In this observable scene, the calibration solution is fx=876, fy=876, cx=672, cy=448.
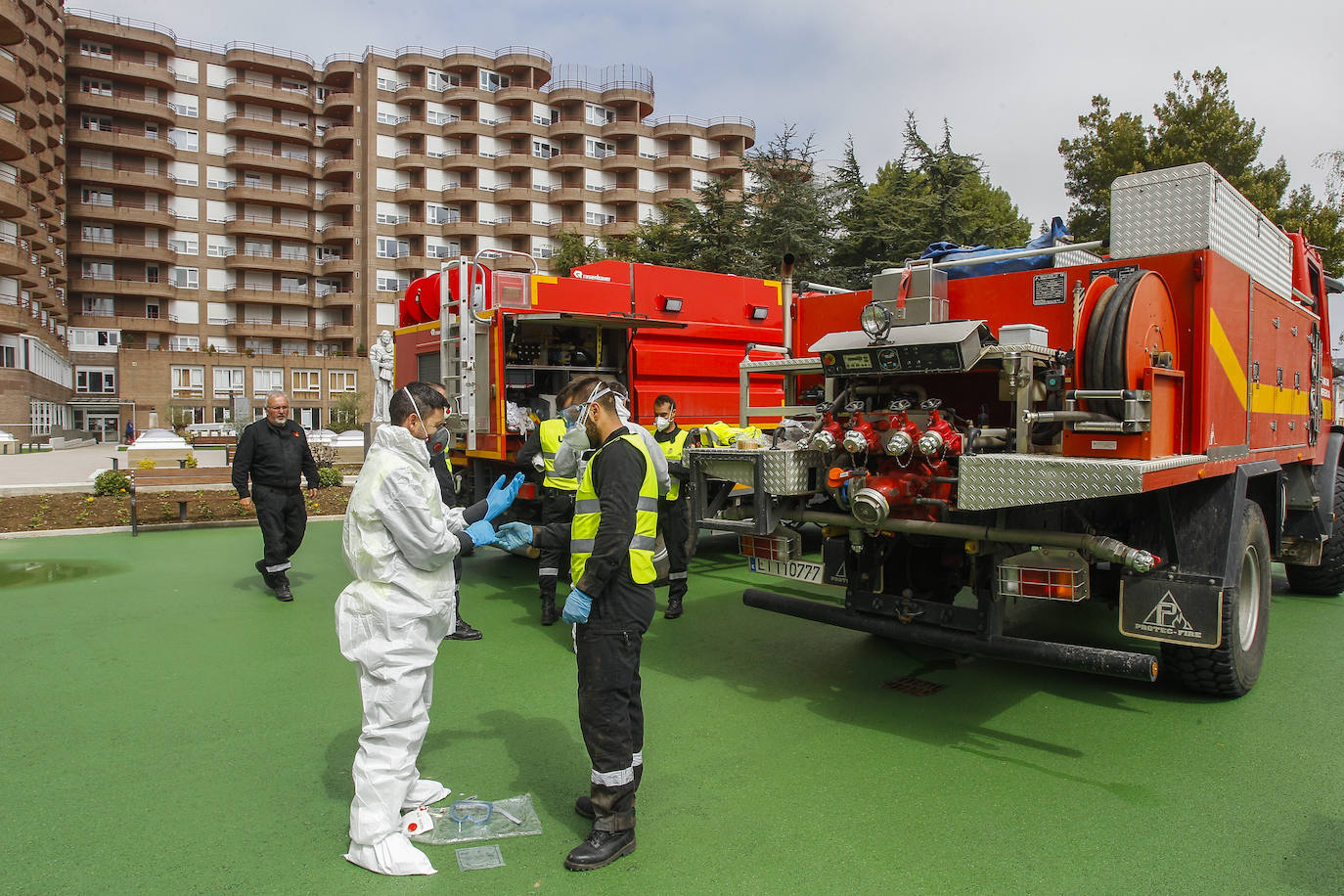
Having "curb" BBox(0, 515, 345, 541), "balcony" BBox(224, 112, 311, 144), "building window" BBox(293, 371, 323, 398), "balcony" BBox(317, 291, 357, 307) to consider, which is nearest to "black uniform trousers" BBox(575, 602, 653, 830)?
"curb" BBox(0, 515, 345, 541)

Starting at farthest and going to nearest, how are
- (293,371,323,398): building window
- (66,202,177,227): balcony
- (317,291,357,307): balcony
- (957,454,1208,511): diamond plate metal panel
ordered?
(317,291,357,307): balcony < (293,371,323,398): building window < (66,202,177,227): balcony < (957,454,1208,511): diamond plate metal panel

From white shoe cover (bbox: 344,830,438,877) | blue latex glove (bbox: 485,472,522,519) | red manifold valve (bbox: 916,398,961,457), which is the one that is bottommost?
white shoe cover (bbox: 344,830,438,877)

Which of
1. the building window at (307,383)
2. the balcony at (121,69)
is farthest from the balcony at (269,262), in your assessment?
the balcony at (121,69)

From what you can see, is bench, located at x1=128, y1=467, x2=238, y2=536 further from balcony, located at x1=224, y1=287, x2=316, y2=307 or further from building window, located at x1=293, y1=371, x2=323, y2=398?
balcony, located at x1=224, y1=287, x2=316, y2=307

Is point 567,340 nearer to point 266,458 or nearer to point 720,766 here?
point 266,458

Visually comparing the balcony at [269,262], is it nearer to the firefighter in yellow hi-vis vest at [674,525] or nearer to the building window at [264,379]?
the building window at [264,379]

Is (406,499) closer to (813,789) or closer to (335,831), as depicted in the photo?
(335,831)

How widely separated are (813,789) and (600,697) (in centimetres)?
114

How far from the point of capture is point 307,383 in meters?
59.6

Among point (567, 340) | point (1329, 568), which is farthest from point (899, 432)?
point (1329, 568)

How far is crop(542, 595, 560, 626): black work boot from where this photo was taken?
6.70 metres

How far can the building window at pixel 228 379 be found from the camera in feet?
187

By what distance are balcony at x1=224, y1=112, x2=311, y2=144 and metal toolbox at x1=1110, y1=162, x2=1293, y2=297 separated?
67500mm

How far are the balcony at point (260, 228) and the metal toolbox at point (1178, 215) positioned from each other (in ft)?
218
